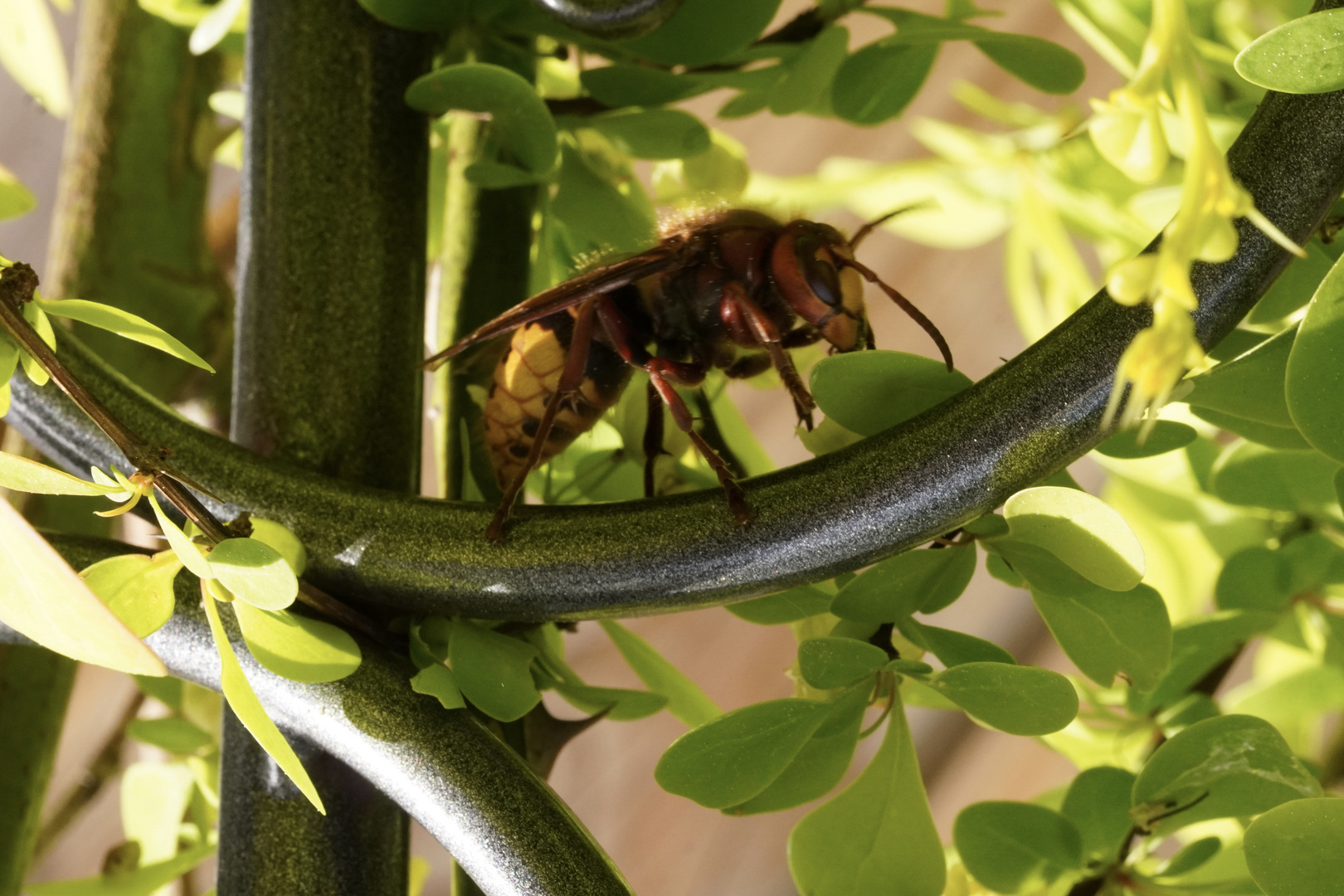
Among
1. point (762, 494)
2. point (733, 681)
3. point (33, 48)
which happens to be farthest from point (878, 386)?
point (733, 681)

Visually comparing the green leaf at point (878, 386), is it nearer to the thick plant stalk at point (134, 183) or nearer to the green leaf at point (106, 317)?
the green leaf at point (106, 317)

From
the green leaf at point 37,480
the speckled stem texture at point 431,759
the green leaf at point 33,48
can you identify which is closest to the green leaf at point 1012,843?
the speckled stem texture at point 431,759

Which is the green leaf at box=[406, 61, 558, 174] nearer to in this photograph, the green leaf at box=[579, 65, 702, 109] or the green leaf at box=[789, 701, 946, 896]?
the green leaf at box=[579, 65, 702, 109]

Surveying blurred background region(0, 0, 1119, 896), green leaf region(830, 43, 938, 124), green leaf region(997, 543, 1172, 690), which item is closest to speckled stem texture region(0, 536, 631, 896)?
green leaf region(997, 543, 1172, 690)

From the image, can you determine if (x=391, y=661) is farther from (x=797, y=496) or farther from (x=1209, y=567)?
(x=1209, y=567)

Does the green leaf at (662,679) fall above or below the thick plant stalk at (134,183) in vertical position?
below

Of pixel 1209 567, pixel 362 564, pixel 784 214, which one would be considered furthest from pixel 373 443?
pixel 1209 567

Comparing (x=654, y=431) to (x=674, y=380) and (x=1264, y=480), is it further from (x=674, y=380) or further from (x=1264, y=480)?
(x=1264, y=480)
